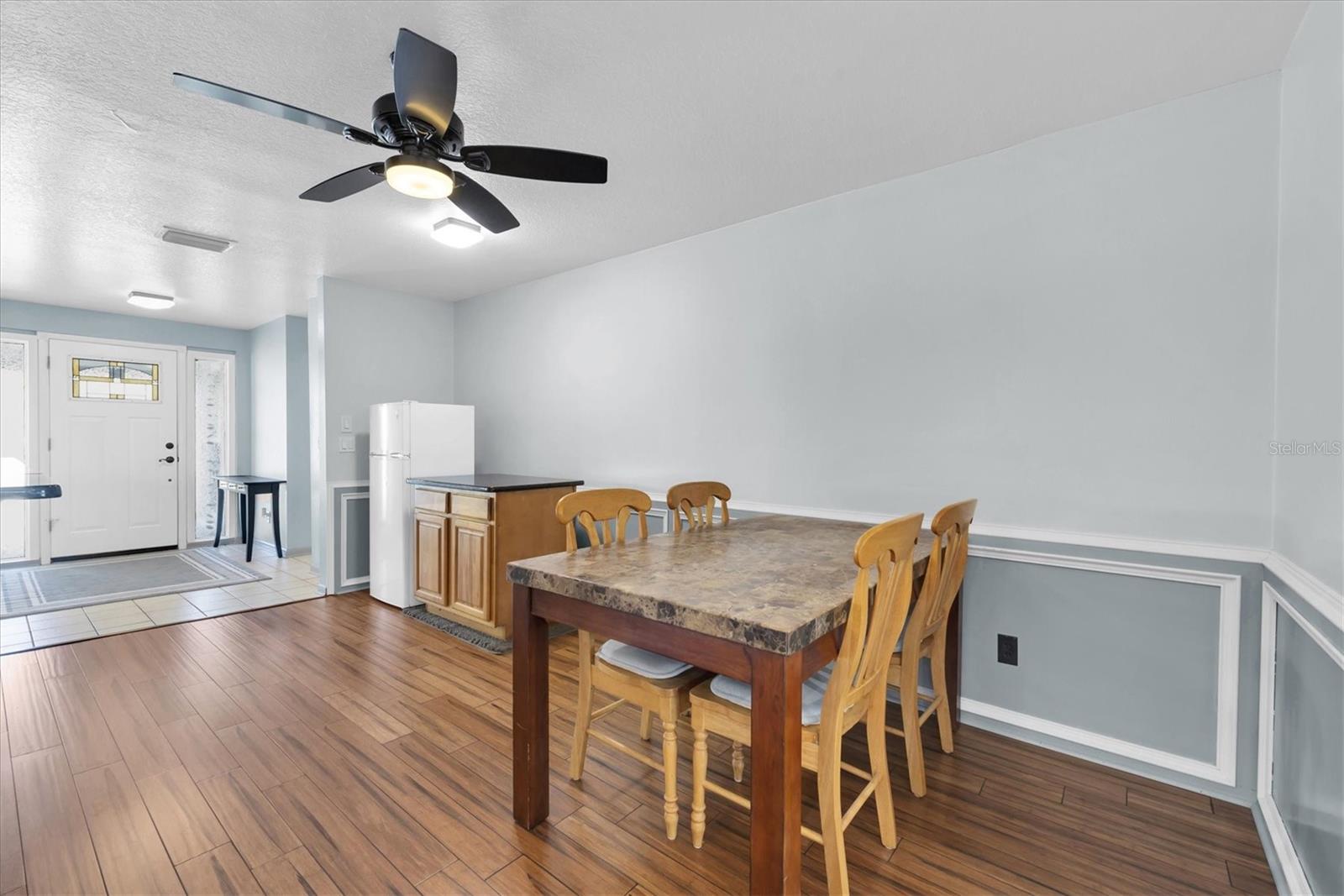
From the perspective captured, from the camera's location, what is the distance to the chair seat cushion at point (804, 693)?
4.85ft

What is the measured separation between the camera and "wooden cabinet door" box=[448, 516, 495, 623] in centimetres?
354

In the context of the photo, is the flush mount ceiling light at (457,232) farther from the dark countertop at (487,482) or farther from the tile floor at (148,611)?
the tile floor at (148,611)

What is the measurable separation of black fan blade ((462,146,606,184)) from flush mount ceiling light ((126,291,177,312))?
4.82 m

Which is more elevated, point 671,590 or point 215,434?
point 215,434

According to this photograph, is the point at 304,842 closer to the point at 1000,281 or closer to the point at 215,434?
the point at 1000,281

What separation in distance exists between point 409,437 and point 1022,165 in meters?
3.87

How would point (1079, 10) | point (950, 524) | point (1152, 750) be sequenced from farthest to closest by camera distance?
point (1152, 750)
point (950, 524)
point (1079, 10)

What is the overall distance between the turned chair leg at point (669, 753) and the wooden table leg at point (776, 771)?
0.45 metres

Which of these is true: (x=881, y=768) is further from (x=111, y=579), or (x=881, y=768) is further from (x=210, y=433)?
(x=210, y=433)

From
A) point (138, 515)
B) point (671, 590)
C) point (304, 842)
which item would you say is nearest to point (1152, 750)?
point (671, 590)

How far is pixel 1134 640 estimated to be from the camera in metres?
2.15

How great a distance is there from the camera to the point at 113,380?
5.80 m

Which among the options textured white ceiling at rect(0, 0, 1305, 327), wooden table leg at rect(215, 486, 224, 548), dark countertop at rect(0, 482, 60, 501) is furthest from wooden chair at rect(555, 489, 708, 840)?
wooden table leg at rect(215, 486, 224, 548)

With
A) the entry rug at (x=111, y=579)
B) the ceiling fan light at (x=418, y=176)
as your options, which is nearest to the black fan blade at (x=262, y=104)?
the ceiling fan light at (x=418, y=176)
